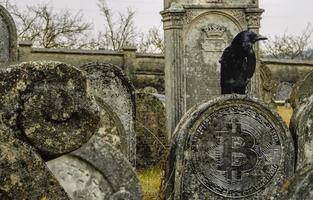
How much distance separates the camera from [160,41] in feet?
126

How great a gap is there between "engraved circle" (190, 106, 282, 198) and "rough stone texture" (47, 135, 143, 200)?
9.34 feet

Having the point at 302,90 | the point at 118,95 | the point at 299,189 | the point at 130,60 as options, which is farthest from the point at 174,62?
the point at 130,60

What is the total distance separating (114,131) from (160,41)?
2848 centimetres

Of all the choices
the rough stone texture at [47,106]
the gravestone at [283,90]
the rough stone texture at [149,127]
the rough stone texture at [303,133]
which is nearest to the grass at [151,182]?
the rough stone texture at [149,127]

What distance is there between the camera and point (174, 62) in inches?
469

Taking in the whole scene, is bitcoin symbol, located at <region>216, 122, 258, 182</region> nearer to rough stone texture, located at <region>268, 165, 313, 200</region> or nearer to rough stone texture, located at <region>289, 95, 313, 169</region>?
rough stone texture, located at <region>289, 95, 313, 169</region>

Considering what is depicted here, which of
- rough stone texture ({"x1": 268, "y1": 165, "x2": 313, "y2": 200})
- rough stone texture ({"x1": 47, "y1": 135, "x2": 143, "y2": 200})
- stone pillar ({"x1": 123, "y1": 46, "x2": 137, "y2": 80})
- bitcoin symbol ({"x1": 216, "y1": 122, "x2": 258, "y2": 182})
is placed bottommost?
bitcoin symbol ({"x1": 216, "y1": 122, "x2": 258, "y2": 182})

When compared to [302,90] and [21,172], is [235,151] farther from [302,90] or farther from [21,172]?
[21,172]

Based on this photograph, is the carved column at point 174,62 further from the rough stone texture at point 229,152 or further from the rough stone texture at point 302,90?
the rough stone texture at point 229,152

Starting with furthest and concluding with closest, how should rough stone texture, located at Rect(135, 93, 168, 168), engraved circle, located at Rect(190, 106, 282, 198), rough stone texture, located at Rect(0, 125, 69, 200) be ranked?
1. rough stone texture, located at Rect(135, 93, 168, 168)
2. engraved circle, located at Rect(190, 106, 282, 198)
3. rough stone texture, located at Rect(0, 125, 69, 200)

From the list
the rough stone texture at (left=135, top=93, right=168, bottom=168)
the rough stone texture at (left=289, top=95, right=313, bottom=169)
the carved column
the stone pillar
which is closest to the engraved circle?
the rough stone texture at (left=289, top=95, right=313, bottom=169)

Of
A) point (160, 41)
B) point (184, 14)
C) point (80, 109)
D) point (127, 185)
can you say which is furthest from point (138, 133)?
point (160, 41)

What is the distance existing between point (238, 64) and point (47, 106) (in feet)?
24.6

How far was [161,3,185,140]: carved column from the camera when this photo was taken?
11.8m
